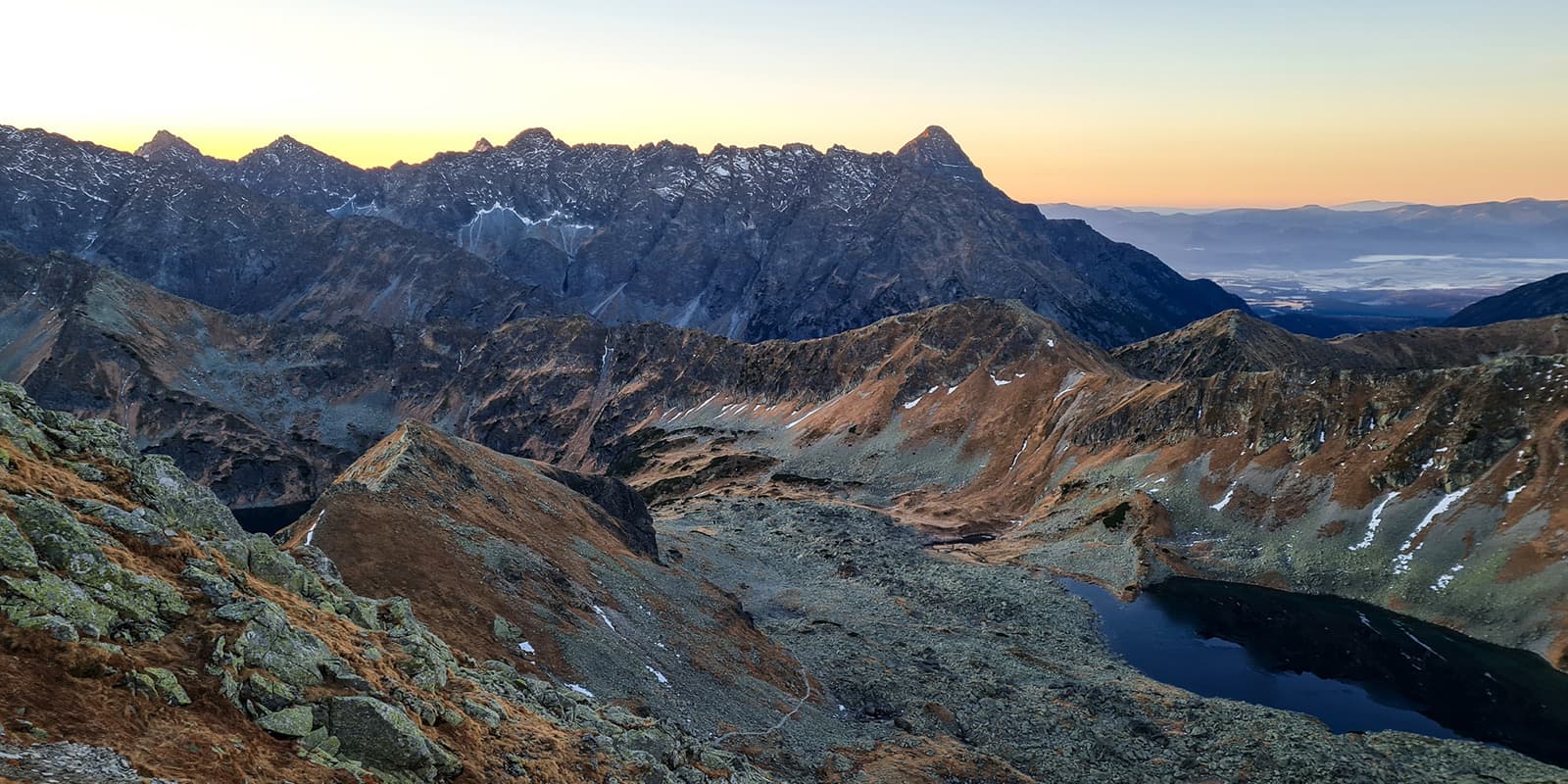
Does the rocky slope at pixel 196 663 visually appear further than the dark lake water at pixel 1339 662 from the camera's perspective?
No

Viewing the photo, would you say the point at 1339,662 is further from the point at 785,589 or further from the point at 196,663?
the point at 196,663

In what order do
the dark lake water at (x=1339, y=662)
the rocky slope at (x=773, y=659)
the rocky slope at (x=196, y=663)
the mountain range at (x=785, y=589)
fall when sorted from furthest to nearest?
the dark lake water at (x=1339, y=662), the rocky slope at (x=773, y=659), the mountain range at (x=785, y=589), the rocky slope at (x=196, y=663)

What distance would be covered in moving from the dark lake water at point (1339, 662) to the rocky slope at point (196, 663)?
247 ft

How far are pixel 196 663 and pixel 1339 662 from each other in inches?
4180

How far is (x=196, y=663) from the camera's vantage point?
2141 cm

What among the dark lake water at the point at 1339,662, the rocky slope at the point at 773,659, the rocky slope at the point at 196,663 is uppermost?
the rocky slope at the point at 196,663

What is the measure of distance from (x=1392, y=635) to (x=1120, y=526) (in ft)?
122

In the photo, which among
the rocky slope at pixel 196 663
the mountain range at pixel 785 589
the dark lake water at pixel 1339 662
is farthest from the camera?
the dark lake water at pixel 1339 662

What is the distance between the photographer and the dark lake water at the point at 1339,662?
75.7m

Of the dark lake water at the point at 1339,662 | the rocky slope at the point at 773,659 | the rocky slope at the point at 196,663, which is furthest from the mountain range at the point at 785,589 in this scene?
the dark lake water at the point at 1339,662

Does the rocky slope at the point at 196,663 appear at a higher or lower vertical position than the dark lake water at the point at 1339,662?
higher

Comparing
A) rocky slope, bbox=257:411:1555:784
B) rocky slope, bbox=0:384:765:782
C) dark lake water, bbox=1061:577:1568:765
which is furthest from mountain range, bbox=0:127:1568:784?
dark lake water, bbox=1061:577:1568:765

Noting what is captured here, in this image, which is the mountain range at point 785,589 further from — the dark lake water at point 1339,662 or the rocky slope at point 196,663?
the dark lake water at point 1339,662

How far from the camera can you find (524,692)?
119ft
